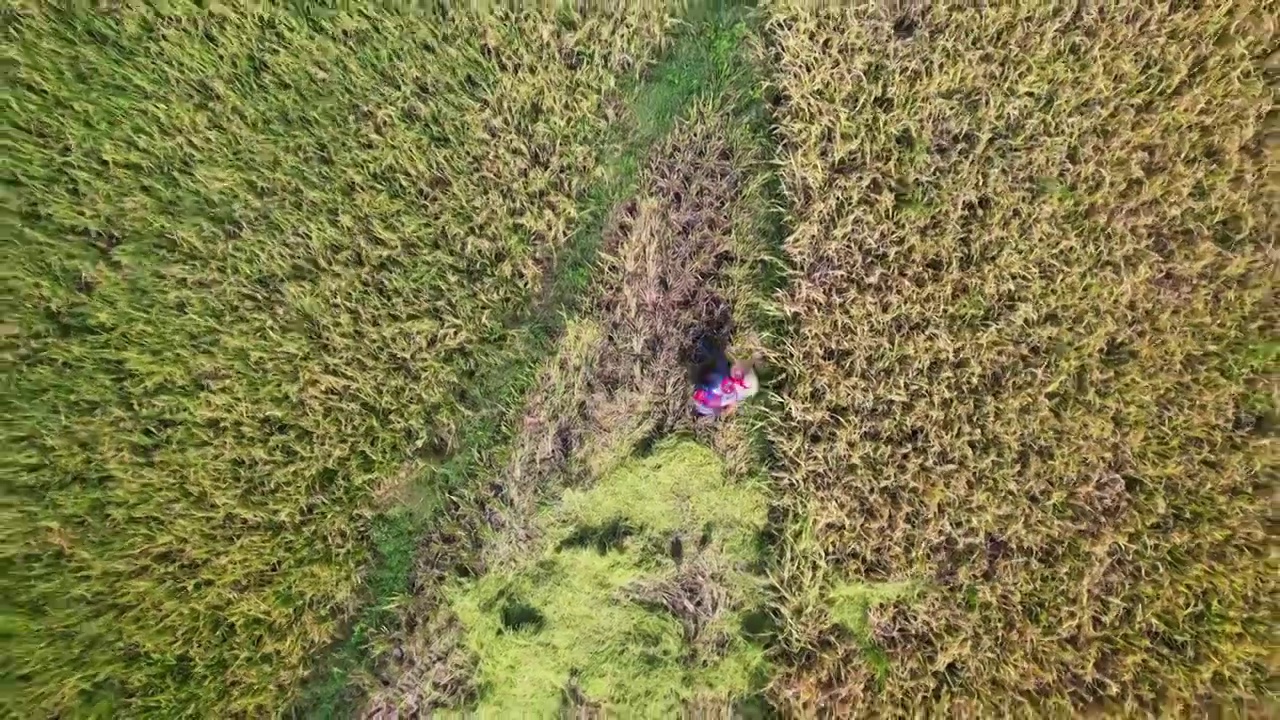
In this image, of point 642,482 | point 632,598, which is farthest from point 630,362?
point 632,598

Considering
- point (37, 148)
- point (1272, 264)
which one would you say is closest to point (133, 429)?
point (37, 148)

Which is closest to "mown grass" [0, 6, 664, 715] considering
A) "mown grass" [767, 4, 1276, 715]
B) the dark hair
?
the dark hair

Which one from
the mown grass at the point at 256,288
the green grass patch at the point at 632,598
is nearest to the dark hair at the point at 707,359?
the green grass patch at the point at 632,598

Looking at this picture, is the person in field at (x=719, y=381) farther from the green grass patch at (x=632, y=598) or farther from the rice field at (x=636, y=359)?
the green grass patch at (x=632, y=598)

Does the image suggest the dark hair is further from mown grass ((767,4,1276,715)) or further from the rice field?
mown grass ((767,4,1276,715))

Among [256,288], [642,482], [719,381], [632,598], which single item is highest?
[719,381]

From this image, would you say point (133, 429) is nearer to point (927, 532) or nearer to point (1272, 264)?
point (927, 532)

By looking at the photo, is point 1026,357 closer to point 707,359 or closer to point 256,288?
point 707,359
